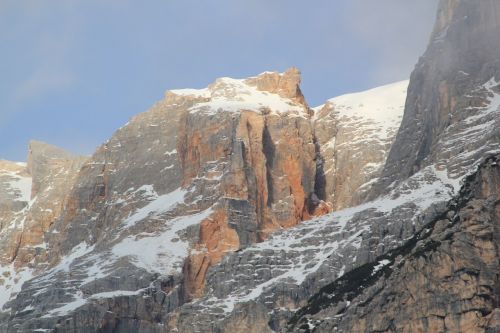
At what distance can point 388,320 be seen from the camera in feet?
582

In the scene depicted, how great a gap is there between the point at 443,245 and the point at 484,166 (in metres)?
17.6

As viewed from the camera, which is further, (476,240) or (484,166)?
(484,166)

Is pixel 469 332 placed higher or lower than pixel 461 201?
lower

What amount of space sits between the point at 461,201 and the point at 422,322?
87.1 ft

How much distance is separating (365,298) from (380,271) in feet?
32.2

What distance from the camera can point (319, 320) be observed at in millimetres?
193125

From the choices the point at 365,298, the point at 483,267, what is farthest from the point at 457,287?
the point at 365,298

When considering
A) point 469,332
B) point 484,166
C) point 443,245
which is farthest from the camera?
point 484,166

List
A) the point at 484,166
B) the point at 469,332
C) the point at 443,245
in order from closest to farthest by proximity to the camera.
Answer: the point at 469,332, the point at 443,245, the point at 484,166

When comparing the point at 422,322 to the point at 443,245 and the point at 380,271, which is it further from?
the point at 380,271

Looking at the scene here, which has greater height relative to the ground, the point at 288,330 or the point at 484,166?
the point at 484,166

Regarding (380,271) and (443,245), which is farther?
(380,271)

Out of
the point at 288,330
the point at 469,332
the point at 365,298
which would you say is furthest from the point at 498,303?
the point at 288,330

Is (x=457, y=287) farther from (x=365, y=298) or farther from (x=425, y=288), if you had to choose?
(x=365, y=298)
